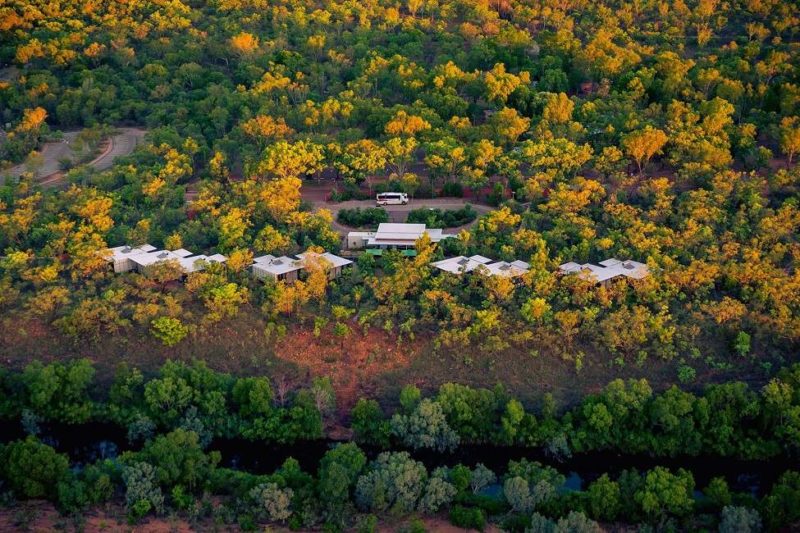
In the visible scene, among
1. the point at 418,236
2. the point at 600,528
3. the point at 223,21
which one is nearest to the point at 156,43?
the point at 223,21

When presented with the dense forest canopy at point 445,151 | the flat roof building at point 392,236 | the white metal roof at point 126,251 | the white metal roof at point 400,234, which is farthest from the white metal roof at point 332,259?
the white metal roof at point 126,251

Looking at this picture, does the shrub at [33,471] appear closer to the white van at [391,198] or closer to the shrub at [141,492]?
the shrub at [141,492]

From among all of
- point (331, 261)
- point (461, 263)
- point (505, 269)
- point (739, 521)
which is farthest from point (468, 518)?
point (331, 261)

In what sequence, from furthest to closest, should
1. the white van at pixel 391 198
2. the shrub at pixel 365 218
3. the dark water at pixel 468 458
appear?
the white van at pixel 391 198 → the shrub at pixel 365 218 → the dark water at pixel 468 458

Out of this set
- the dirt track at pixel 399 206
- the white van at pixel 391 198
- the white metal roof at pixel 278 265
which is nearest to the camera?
the white metal roof at pixel 278 265

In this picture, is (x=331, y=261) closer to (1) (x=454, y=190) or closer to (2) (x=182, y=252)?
(2) (x=182, y=252)

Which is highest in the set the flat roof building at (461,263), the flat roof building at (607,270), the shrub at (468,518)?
the flat roof building at (461,263)

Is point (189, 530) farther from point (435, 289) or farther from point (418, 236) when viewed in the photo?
point (418, 236)
